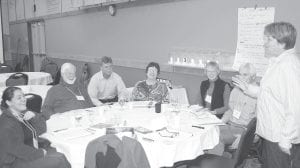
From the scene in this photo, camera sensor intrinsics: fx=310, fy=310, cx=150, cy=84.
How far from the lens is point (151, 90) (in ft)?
13.8

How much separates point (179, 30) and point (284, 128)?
11.2ft

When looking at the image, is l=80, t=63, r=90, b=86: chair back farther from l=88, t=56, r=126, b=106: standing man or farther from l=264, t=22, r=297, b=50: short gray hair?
l=264, t=22, r=297, b=50: short gray hair

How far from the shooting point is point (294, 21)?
12.3 ft

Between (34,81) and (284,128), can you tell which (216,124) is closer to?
(284,128)

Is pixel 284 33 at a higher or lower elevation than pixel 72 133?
higher

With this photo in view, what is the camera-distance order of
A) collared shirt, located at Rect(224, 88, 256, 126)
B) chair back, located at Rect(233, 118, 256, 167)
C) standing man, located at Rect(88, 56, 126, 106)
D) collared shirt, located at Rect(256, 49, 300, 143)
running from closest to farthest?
collared shirt, located at Rect(256, 49, 300, 143), chair back, located at Rect(233, 118, 256, 167), collared shirt, located at Rect(224, 88, 256, 126), standing man, located at Rect(88, 56, 126, 106)

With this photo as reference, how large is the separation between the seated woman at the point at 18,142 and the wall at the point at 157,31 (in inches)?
92.7

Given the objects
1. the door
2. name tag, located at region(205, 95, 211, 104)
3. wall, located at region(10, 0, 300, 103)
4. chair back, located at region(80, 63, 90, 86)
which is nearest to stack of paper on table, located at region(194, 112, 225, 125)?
name tag, located at region(205, 95, 211, 104)

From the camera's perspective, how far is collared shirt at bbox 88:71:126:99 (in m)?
4.93

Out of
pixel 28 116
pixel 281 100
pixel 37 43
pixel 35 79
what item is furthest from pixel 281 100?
pixel 37 43

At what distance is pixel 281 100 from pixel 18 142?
2085mm

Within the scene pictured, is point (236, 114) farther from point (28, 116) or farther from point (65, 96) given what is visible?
point (28, 116)

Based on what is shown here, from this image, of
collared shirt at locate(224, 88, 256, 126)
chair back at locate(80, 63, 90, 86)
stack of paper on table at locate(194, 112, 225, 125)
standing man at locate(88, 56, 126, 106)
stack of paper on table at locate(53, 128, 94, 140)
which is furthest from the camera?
chair back at locate(80, 63, 90, 86)

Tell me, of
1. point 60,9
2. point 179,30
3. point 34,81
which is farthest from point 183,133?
point 60,9
